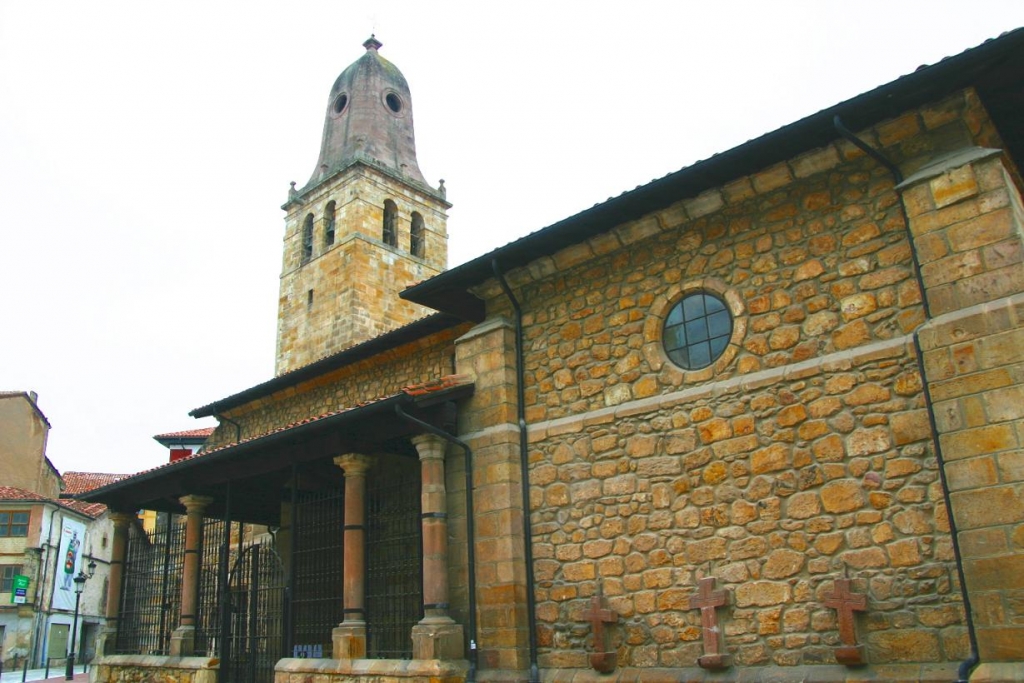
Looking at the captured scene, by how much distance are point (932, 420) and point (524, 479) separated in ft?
13.5

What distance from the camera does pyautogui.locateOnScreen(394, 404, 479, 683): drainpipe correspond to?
848 cm

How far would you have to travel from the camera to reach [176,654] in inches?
471

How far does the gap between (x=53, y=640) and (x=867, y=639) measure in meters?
32.1

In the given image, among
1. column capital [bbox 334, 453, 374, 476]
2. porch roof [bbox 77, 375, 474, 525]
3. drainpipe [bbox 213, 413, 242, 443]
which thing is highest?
drainpipe [bbox 213, 413, 242, 443]

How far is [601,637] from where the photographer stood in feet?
25.5

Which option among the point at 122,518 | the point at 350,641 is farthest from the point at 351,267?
the point at 350,641

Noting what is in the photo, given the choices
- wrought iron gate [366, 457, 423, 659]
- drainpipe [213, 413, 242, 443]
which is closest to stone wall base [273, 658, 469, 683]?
wrought iron gate [366, 457, 423, 659]

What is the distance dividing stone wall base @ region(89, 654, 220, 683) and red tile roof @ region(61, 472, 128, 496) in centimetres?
2619

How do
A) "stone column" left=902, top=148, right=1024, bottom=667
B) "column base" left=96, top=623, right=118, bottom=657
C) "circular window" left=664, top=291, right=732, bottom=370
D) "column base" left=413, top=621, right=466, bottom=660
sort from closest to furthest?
"stone column" left=902, top=148, right=1024, bottom=667, "circular window" left=664, top=291, right=732, bottom=370, "column base" left=413, top=621, right=466, bottom=660, "column base" left=96, top=623, right=118, bottom=657

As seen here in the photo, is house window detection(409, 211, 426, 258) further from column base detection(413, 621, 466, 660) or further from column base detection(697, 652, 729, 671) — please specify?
column base detection(697, 652, 729, 671)

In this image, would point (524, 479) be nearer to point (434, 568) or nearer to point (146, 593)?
point (434, 568)

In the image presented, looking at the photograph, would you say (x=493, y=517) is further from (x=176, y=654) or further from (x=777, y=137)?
(x=176, y=654)

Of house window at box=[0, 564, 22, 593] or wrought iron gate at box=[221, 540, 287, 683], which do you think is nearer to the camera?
wrought iron gate at box=[221, 540, 287, 683]

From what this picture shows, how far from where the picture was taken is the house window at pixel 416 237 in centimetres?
2884
